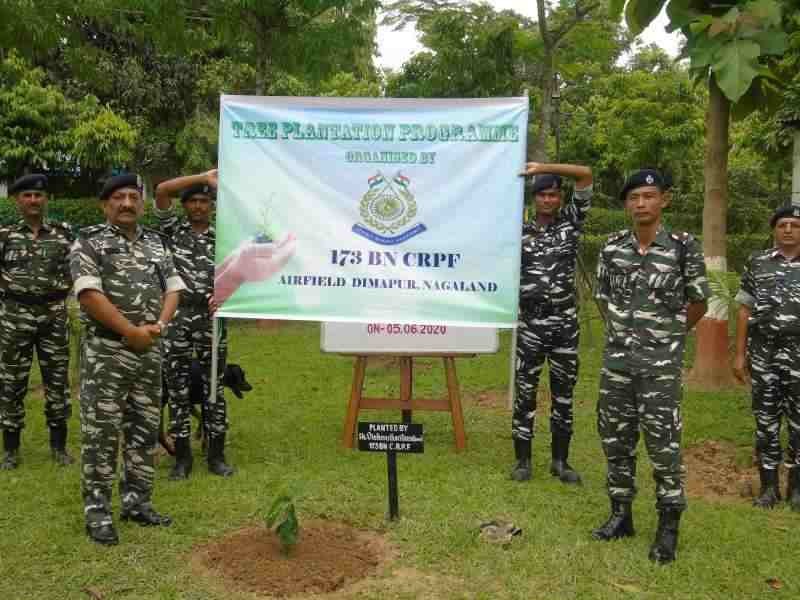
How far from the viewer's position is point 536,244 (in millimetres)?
5102

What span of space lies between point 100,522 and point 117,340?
0.94 metres

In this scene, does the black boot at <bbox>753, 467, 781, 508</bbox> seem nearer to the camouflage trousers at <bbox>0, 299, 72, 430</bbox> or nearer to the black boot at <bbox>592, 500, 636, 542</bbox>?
the black boot at <bbox>592, 500, 636, 542</bbox>

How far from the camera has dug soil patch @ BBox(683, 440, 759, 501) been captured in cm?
512

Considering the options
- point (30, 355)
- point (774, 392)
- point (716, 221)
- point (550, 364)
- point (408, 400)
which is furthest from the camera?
point (716, 221)

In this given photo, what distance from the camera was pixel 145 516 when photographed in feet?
14.5

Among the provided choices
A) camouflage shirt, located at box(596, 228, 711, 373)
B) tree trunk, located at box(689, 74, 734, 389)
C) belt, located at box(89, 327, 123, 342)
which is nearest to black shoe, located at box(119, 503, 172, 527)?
belt, located at box(89, 327, 123, 342)

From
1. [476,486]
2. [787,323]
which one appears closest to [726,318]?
[787,323]

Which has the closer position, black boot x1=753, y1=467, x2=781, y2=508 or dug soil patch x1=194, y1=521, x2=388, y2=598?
dug soil patch x1=194, y1=521, x2=388, y2=598

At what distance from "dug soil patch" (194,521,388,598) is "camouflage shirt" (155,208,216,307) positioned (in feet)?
4.99

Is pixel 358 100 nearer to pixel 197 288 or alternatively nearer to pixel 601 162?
pixel 197 288

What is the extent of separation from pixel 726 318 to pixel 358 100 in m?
4.37

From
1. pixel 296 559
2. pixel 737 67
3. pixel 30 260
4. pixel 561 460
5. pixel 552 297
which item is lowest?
pixel 296 559

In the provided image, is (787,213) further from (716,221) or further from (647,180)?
(716,221)

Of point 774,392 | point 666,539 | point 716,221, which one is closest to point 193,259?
point 666,539
